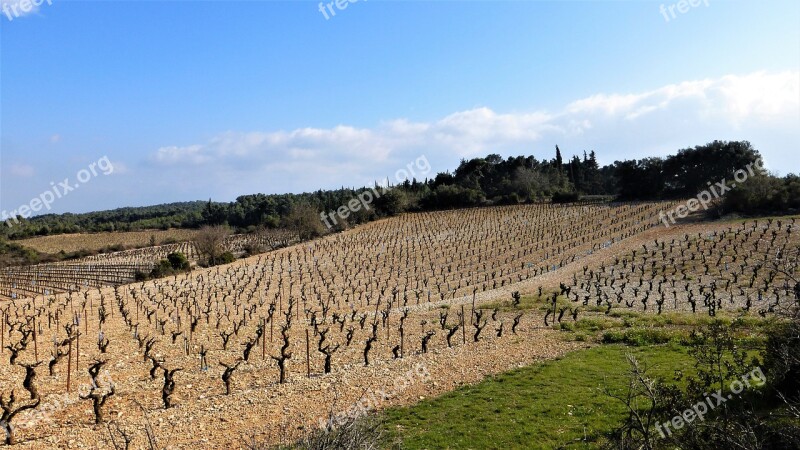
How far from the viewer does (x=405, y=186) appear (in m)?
104

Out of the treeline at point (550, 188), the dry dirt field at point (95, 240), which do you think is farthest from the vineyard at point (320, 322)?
the dry dirt field at point (95, 240)

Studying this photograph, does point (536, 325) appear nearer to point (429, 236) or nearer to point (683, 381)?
point (683, 381)

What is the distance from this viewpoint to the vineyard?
1166 centimetres

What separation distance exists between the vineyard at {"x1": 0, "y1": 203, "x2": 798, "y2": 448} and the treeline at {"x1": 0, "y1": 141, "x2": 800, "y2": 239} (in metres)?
10.7

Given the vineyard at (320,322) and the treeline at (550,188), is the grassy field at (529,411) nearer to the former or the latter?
the vineyard at (320,322)

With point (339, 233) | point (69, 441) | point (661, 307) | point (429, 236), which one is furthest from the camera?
point (339, 233)

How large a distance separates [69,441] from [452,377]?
9.49m

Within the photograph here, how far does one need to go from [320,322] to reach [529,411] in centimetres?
1408

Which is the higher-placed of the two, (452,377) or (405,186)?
(405,186)

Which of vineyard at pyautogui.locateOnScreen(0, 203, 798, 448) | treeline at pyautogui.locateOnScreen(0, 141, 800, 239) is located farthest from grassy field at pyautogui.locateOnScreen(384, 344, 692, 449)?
treeline at pyautogui.locateOnScreen(0, 141, 800, 239)

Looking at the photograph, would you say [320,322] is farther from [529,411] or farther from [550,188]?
[550,188]

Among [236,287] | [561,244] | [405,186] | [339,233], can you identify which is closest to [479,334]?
[236,287]

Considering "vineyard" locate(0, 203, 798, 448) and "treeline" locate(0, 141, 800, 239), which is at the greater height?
"treeline" locate(0, 141, 800, 239)

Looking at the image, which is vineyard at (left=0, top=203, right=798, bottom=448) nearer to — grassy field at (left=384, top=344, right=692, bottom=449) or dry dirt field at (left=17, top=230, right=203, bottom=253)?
grassy field at (left=384, top=344, right=692, bottom=449)
